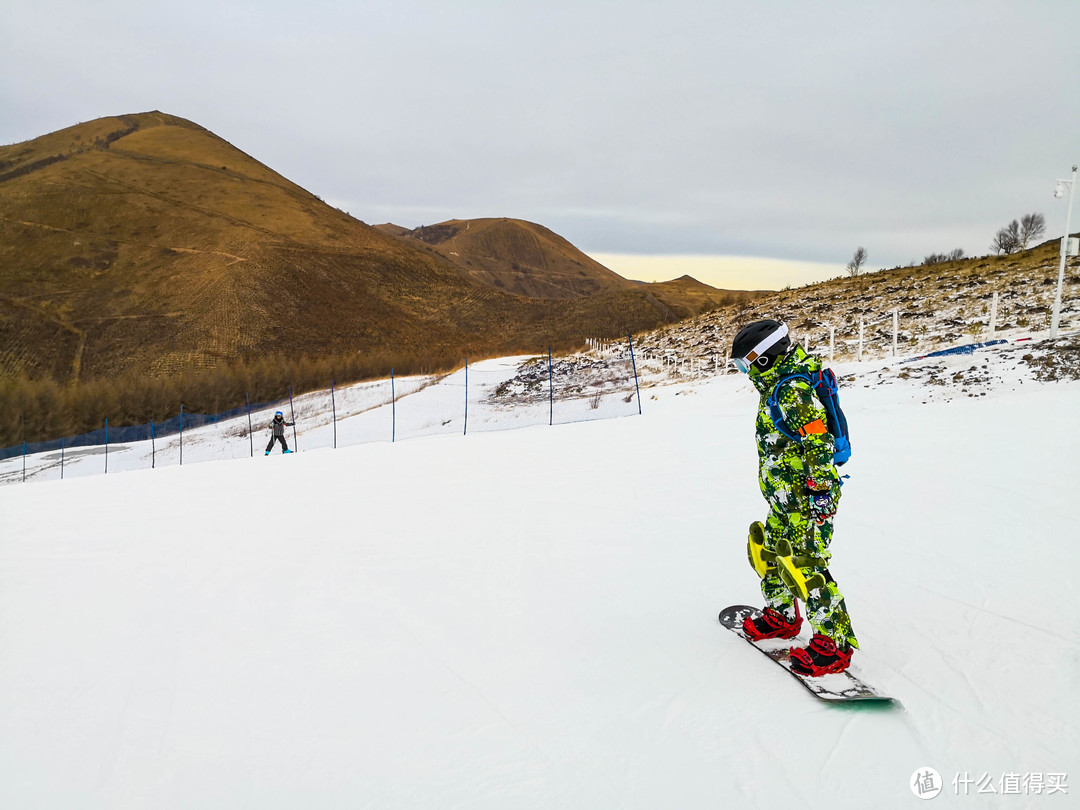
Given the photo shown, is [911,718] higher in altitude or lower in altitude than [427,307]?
lower

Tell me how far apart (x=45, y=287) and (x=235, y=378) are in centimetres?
4375

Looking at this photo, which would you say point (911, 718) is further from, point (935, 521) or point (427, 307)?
point (427, 307)

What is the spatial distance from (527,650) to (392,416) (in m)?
19.0

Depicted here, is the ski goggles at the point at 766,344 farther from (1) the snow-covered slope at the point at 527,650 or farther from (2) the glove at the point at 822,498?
(1) the snow-covered slope at the point at 527,650

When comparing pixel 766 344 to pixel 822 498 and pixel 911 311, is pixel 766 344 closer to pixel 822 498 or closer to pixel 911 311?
pixel 822 498

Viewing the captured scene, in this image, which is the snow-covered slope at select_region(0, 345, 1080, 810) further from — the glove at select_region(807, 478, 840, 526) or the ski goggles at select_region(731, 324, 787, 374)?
the ski goggles at select_region(731, 324, 787, 374)

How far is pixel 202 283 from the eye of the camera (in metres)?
83.7

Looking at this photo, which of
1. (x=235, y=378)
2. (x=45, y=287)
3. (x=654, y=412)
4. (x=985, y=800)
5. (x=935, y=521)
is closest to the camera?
(x=985, y=800)

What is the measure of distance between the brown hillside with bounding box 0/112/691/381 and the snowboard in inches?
2948

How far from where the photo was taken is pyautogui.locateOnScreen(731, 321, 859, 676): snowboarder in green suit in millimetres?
3277

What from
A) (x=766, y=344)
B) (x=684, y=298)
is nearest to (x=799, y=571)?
(x=766, y=344)

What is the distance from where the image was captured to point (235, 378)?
197ft

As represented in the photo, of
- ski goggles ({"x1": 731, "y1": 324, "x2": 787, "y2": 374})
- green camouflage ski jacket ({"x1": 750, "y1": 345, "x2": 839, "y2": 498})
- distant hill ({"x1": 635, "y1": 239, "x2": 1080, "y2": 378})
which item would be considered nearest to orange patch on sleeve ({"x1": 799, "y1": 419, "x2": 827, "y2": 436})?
green camouflage ski jacket ({"x1": 750, "y1": 345, "x2": 839, "y2": 498})

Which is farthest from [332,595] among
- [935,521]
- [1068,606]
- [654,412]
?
[654,412]
